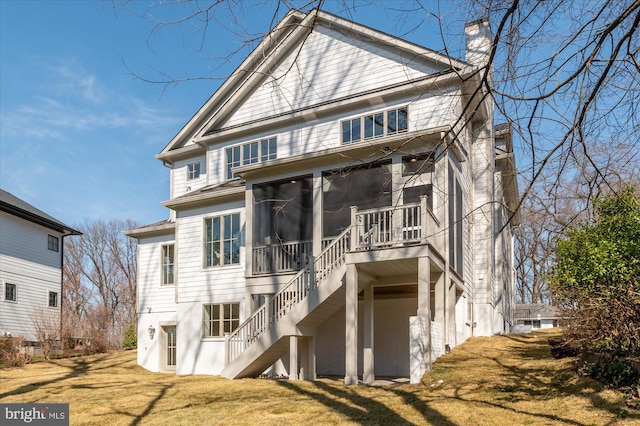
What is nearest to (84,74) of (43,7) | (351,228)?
(43,7)

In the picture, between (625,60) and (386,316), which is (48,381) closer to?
(386,316)

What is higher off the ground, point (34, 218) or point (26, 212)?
point (26, 212)

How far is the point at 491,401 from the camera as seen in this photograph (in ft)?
30.9

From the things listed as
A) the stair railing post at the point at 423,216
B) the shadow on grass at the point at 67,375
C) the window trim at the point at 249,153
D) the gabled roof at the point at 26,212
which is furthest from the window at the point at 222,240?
A: the gabled roof at the point at 26,212

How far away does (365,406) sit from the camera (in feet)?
32.2

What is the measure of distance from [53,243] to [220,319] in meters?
17.9

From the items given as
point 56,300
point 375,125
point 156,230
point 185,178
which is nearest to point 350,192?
point 375,125

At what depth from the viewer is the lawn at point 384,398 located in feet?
28.4

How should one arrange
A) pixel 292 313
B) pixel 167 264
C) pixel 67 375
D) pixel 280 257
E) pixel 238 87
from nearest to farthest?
pixel 292 313 → pixel 280 257 → pixel 67 375 → pixel 238 87 → pixel 167 264

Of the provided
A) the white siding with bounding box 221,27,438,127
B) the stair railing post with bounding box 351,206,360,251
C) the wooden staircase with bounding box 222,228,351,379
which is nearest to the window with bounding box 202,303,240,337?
the wooden staircase with bounding box 222,228,351,379

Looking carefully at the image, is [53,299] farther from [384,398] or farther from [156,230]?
[384,398]

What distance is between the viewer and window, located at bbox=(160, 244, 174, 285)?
20.3 m

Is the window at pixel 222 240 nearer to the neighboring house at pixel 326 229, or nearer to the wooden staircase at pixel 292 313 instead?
the neighboring house at pixel 326 229

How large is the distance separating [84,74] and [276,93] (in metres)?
9.34
